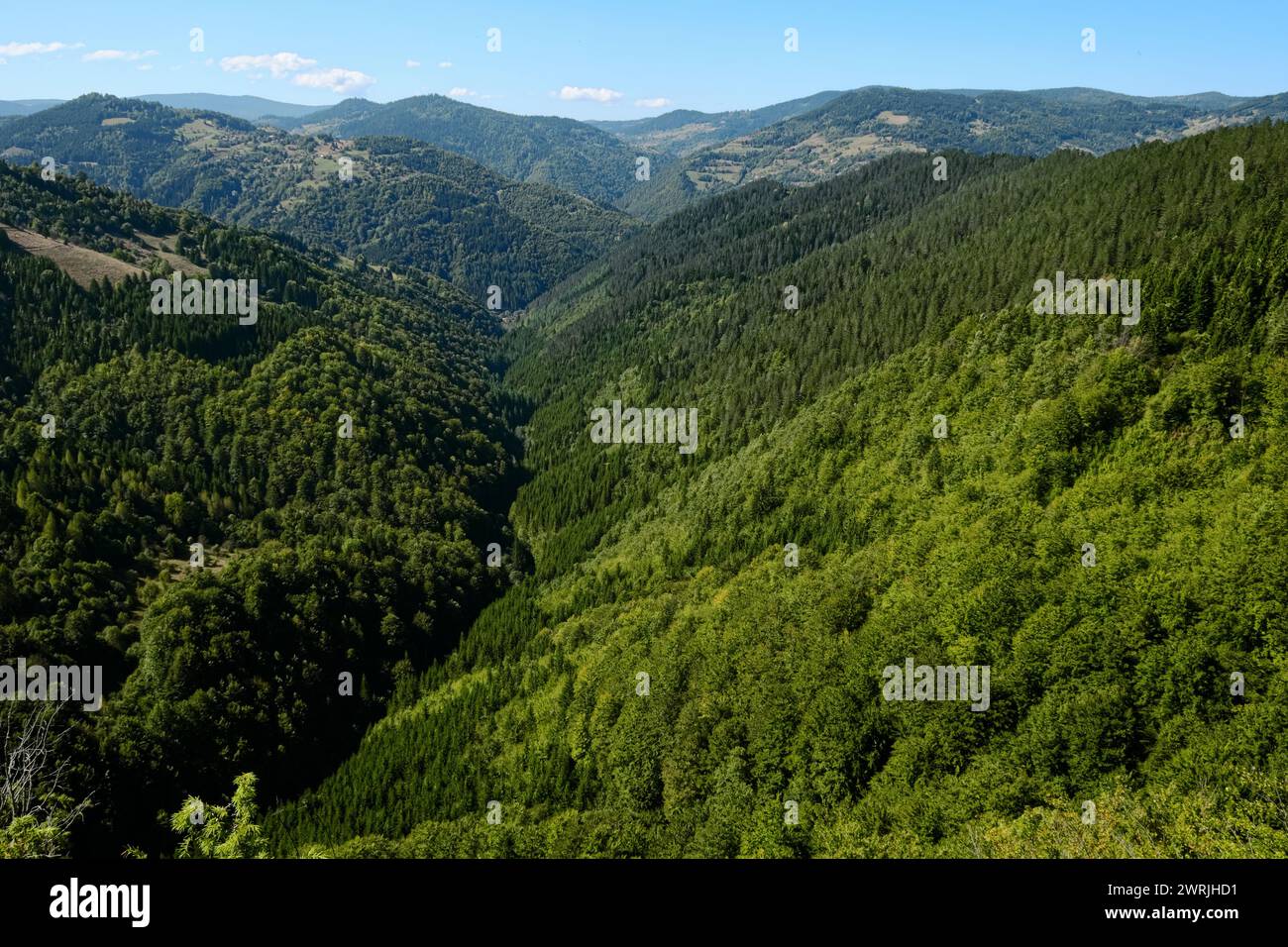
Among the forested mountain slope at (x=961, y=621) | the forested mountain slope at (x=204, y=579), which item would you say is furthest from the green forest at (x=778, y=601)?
the forested mountain slope at (x=204, y=579)

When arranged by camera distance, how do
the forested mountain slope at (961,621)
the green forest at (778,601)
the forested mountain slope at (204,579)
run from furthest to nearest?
the forested mountain slope at (204,579), the green forest at (778,601), the forested mountain slope at (961,621)

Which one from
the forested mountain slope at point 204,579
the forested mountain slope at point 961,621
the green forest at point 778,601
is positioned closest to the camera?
the forested mountain slope at point 961,621

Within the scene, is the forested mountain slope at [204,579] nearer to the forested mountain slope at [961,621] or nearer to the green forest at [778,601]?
the green forest at [778,601]

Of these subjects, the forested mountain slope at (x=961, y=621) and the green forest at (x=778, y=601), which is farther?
the green forest at (x=778, y=601)

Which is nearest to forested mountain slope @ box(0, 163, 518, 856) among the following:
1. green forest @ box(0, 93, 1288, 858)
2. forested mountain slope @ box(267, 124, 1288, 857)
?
green forest @ box(0, 93, 1288, 858)

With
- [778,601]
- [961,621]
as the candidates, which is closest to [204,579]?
[778,601]

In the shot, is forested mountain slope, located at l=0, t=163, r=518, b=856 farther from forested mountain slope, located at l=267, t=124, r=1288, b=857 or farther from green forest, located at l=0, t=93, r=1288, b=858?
forested mountain slope, located at l=267, t=124, r=1288, b=857

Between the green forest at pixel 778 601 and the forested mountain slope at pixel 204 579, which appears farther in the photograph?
the forested mountain slope at pixel 204 579
